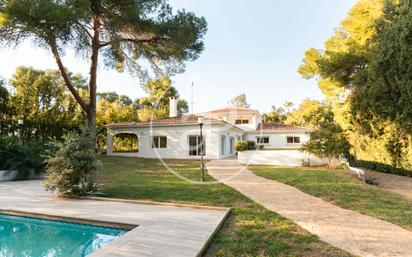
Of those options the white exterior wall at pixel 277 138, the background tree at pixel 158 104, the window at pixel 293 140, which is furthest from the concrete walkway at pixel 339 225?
the window at pixel 293 140

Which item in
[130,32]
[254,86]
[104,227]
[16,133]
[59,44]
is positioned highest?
[130,32]

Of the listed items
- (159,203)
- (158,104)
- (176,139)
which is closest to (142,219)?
(159,203)

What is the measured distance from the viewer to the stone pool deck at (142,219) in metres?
4.34

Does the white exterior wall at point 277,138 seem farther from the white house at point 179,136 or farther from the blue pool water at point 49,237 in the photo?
the blue pool water at point 49,237

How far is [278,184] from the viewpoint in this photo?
34.1 feet

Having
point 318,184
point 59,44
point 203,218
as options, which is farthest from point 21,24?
point 318,184

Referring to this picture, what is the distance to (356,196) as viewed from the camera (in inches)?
323

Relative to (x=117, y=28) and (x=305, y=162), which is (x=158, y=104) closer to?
(x=117, y=28)

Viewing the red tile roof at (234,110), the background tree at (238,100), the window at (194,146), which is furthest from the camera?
the red tile roof at (234,110)

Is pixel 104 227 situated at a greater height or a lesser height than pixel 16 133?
A: lesser

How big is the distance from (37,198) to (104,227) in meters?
4.11

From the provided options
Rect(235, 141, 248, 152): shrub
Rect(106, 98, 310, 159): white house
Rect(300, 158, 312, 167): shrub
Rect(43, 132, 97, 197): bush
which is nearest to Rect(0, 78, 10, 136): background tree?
Rect(106, 98, 310, 159): white house

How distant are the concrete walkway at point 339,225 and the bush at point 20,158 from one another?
36.3 ft

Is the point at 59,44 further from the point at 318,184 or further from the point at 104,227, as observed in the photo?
the point at 318,184
